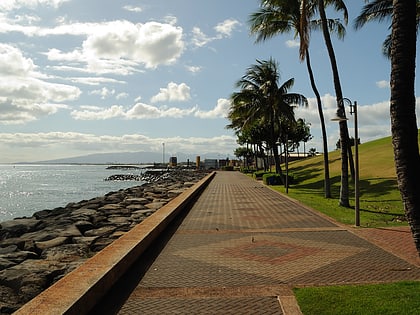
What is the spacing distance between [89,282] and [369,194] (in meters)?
15.7

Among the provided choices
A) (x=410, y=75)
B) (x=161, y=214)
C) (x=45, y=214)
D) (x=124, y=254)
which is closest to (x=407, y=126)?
(x=410, y=75)

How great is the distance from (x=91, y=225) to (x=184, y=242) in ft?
11.1

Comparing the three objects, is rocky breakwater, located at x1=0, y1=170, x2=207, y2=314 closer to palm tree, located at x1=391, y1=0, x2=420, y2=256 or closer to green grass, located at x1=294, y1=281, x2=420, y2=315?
green grass, located at x1=294, y1=281, x2=420, y2=315

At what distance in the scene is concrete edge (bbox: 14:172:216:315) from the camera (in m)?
4.29

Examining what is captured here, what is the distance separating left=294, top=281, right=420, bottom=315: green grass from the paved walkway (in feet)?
0.78

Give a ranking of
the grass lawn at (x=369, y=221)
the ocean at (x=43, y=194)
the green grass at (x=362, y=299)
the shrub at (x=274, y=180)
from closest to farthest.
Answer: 1. the green grass at (x=362, y=299)
2. the grass lawn at (x=369, y=221)
3. the ocean at (x=43, y=194)
4. the shrub at (x=274, y=180)

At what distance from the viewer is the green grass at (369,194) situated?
40.7ft

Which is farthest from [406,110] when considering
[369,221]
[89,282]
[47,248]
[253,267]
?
[369,221]

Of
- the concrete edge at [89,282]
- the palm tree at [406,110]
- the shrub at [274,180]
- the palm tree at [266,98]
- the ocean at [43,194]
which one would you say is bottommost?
the ocean at [43,194]

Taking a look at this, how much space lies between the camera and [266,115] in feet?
101

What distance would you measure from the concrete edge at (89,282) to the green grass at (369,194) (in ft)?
21.7

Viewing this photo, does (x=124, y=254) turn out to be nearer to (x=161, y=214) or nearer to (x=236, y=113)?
(x=161, y=214)

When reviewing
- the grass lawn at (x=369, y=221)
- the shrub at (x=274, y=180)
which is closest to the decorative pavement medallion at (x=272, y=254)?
the grass lawn at (x=369, y=221)

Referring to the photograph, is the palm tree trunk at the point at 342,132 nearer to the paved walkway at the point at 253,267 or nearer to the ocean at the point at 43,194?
the paved walkway at the point at 253,267
